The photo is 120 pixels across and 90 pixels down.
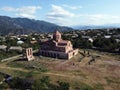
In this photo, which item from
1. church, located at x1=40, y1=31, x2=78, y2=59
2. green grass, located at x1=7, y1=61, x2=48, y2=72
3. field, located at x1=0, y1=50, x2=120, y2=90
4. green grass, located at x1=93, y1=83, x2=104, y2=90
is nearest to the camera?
green grass, located at x1=93, y1=83, x2=104, y2=90

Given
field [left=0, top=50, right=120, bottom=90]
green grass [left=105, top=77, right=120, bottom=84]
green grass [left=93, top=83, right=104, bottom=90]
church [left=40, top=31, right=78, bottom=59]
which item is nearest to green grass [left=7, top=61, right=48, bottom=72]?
field [left=0, top=50, right=120, bottom=90]

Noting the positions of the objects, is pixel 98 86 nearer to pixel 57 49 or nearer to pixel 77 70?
pixel 77 70

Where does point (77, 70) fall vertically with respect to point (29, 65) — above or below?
below

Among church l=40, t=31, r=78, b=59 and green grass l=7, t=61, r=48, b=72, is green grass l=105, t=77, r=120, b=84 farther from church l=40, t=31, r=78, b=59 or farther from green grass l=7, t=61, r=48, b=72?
church l=40, t=31, r=78, b=59

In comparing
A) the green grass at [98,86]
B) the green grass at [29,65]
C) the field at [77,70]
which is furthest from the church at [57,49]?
the green grass at [98,86]

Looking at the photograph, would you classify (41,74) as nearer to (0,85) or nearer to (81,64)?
(0,85)

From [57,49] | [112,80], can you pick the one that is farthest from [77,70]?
[57,49]
